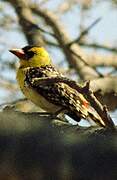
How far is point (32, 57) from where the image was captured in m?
2.96

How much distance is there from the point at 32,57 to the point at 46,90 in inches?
24.6

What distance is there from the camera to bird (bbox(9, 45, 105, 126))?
85.0 inches

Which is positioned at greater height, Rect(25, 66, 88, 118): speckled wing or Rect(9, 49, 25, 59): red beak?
Rect(9, 49, 25, 59): red beak

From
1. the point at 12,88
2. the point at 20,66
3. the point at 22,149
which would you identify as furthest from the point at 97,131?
the point at 12,88

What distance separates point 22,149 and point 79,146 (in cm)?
13

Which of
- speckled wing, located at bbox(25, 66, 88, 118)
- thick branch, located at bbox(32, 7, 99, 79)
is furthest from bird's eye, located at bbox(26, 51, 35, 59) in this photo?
thick branch, located at bbox(32, 7, 99, 79)

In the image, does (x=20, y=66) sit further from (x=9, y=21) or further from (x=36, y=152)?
(x=9, y=21)

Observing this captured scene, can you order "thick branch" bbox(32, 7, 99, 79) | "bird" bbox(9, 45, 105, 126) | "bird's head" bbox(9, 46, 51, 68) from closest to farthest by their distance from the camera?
"bird" bbox(9, 45, 105, 126), "bird's head" bbox(9, 46, 51, 68), "thick branch" bbox(32, 7, 99, 79)

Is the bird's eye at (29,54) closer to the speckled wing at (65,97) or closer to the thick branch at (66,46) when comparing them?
the speckled wing at (65,97)

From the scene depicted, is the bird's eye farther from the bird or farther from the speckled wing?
the speckled wing

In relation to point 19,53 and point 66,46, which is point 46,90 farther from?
point 66,46

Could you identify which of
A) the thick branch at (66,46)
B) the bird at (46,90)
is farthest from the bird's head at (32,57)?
the thick branch at (66,46)

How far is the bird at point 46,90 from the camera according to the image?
2158mm

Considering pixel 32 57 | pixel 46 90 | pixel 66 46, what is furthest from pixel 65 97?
pixel 66 46
